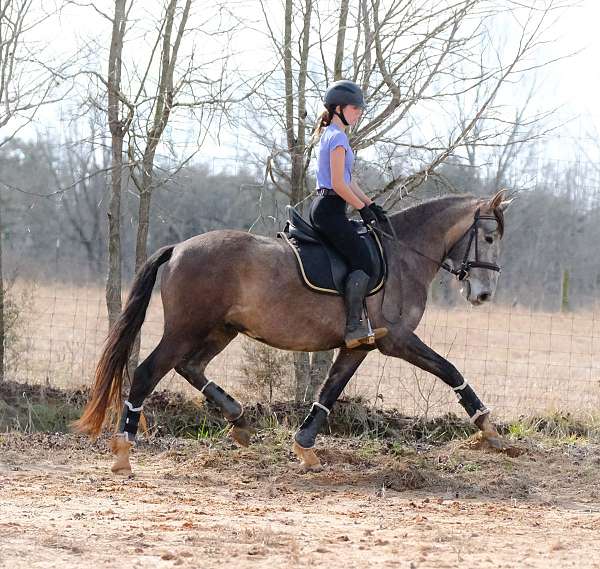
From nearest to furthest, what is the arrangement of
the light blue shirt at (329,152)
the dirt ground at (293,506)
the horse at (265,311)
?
the dirt ground at (293,506), the light blue shirt at (329,152), the horse at (265,311)

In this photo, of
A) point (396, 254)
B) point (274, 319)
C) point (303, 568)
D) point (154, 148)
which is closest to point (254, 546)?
point (303, 568)

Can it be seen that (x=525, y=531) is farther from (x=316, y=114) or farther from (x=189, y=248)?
(x=316, y=114)

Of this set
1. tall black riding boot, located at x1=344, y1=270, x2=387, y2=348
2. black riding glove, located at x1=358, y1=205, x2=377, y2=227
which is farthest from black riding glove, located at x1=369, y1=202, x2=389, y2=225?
tall black riding boot, located at x1=344, y1=270, x2=387, y2=348

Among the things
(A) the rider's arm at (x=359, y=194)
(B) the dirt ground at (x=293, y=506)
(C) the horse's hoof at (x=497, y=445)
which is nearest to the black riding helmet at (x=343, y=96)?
(A) the rider's arm at (x=359, y=194)

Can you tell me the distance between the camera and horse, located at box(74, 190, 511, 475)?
6.82 meters

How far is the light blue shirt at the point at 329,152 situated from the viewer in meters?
6.70

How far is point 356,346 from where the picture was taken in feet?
23.0

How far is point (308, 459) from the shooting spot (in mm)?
7105

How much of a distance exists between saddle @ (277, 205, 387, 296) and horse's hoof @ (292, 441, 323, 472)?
1310 mm

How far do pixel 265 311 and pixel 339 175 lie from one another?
1.20 metres

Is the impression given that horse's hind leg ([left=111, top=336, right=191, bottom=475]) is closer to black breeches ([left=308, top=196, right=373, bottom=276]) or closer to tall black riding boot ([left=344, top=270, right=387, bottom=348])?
tall black riding boot ([left=344, top=270, right=387, bottom=348])

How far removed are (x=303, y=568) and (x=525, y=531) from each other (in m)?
1.66

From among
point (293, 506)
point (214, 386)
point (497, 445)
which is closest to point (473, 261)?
point (497, 445)

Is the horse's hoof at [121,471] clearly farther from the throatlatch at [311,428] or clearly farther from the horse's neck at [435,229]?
the horse's neck at [435,229]
